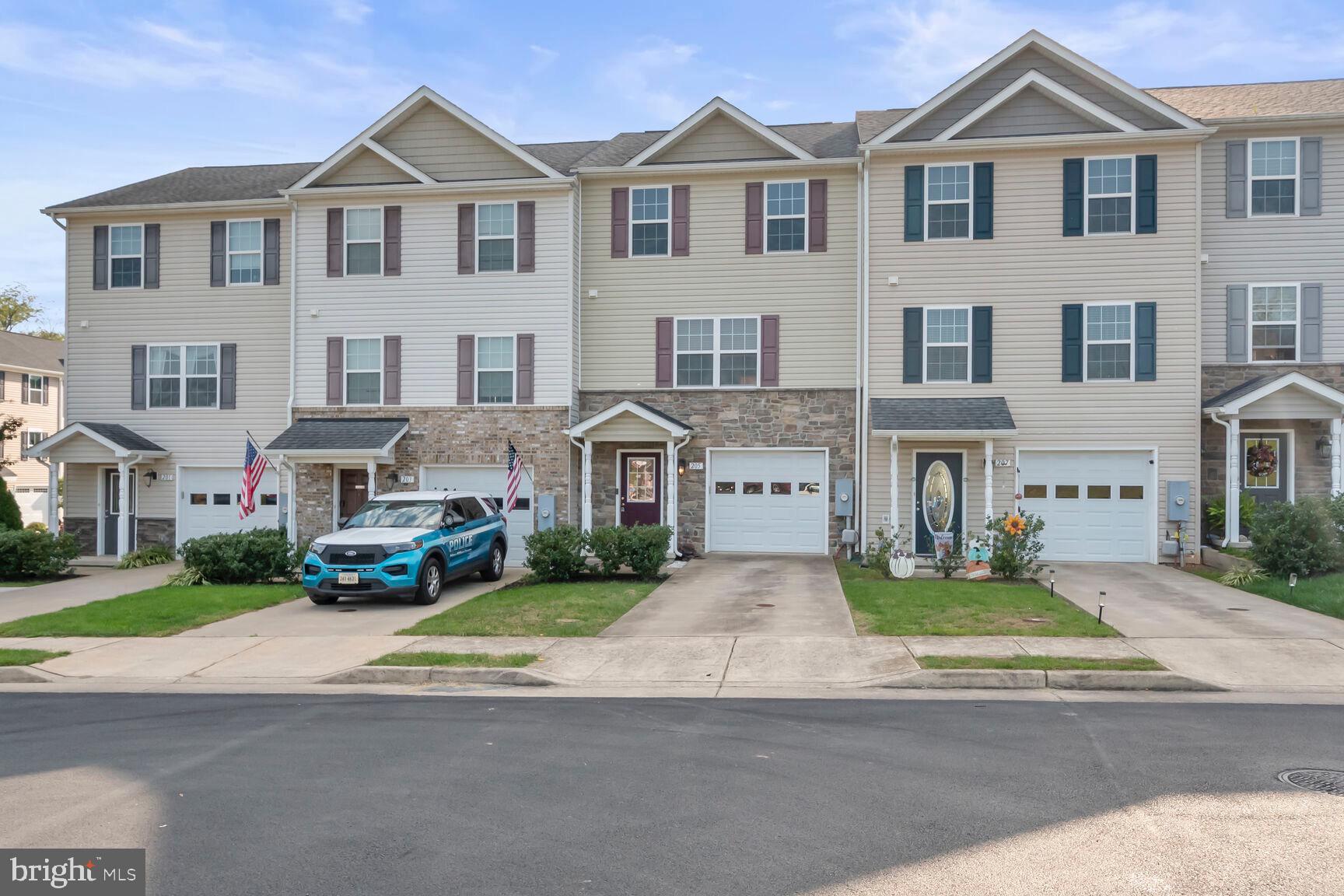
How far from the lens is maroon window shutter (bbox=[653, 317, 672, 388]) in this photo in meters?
21.8

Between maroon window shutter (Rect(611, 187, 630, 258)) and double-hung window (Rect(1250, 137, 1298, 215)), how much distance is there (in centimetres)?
1298

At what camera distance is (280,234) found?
2302 centimetres

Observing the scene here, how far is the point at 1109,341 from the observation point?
19828mm

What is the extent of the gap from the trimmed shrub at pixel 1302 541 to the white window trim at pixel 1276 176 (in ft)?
23.3

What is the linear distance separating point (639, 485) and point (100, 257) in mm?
14301

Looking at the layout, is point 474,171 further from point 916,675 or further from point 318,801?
point 318,801

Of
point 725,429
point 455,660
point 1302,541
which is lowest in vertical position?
point 455,660

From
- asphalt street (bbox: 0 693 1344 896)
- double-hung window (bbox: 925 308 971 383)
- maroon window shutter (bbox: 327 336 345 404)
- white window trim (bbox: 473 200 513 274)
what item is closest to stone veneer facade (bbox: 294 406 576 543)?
maroon window shutter (bbox: 327 336 345 404)

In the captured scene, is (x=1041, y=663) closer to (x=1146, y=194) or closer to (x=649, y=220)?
(x=1146, y=194)

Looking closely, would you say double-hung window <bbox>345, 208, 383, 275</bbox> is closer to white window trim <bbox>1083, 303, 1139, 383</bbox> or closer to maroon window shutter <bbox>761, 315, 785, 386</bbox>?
maroon window shutter <bbox>761, 315, 785, 386</bbox>

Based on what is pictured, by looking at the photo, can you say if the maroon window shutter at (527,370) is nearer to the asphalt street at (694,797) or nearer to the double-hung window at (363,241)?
the double-hung window at (363,241)

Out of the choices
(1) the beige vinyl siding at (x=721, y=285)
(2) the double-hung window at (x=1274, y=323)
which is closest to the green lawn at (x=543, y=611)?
(1) the beige vinyl siding at (x=721, y=285)

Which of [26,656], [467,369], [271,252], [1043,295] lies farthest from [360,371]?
[1043,295]

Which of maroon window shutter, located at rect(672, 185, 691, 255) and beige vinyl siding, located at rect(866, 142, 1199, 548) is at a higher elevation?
maroon window shutter, located at rect(672, 185, 691, 255)
